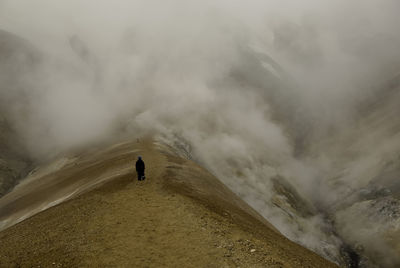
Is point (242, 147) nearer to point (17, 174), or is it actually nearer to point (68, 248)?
point (17, 174)

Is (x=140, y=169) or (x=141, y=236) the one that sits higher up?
(x=140, y=169)

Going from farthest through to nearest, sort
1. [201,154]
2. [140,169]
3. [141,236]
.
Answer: [201,154] < [140,169] < [141,236]

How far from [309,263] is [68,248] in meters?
9.80

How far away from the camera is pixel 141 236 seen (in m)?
13.4

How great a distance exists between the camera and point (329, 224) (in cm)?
4988

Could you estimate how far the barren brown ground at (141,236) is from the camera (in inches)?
474

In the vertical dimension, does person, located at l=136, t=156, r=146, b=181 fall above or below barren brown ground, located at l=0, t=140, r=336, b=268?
above

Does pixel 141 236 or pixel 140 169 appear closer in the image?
pixel 141 236

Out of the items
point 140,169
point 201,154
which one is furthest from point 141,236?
point 201,154

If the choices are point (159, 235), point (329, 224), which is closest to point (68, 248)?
point (159, 235)

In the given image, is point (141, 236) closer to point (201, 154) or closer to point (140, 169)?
point (140, 169)

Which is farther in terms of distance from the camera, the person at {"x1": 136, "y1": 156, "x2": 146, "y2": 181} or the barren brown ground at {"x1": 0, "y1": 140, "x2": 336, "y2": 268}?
the person at {"x1": 136, "y1": 156, "x2": 146, "y2": 181}

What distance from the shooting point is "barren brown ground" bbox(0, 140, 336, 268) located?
39.5 ft

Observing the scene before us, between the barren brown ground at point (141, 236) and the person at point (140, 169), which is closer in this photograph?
the barren brown ground at point (141, 236)
